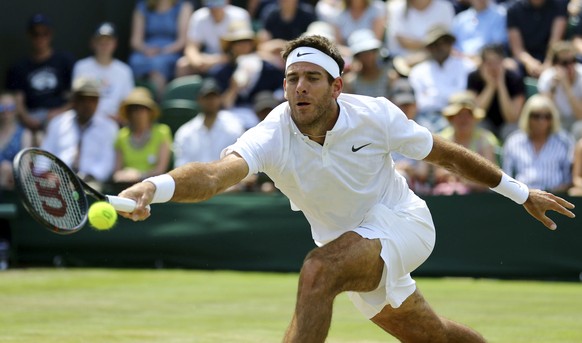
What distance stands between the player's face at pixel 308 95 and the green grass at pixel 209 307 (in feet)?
7.73

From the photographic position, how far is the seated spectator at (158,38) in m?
14.7

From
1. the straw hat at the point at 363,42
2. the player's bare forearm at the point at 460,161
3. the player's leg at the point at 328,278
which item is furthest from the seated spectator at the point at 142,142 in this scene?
the player's leg at the point at 328,278

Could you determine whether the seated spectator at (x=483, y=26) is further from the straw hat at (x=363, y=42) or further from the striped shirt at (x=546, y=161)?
the striped shirt at (x=546, y=161)

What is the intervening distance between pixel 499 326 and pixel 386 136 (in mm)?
3036

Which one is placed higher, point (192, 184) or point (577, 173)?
point (192, 184)

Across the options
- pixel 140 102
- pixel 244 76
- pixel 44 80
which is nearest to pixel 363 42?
pixel 244 76

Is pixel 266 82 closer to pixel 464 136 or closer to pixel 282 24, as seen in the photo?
pixel 282 24

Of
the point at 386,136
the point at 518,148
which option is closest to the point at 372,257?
the point at 386,136

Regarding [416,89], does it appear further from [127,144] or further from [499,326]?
[499,326]

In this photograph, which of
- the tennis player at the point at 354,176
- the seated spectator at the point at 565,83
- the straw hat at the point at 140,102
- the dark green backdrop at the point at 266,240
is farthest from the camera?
the straw hat at the point at 140,102

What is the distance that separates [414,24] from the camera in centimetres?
1338

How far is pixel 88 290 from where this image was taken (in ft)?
Answer: 33.7

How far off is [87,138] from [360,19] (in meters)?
3.78

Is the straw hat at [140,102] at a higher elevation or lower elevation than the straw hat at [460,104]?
lower
